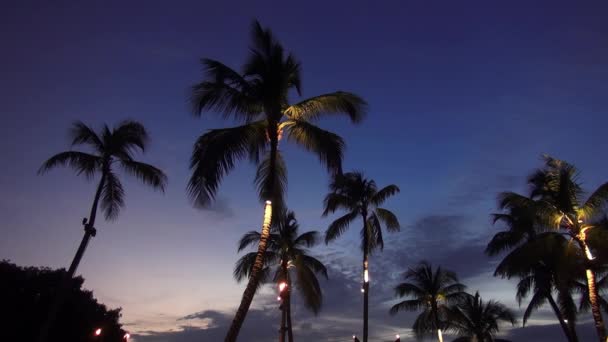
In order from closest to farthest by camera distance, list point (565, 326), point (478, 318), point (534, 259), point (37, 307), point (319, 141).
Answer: point (319, 141) < point (534, 259) < point (37, 307) < point (565, 326) < point (478, 318)

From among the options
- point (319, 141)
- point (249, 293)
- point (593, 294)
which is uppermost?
point (319, 141)

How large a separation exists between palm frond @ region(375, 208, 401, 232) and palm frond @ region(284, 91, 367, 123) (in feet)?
42.3

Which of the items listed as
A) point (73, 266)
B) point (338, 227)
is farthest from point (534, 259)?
point (73, 266)

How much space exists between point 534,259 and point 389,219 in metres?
8.11

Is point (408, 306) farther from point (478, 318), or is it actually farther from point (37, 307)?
point (37, 307)

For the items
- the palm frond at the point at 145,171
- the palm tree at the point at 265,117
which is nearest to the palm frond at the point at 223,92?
the palm tree at the point at 265,117

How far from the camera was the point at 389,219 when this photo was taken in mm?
26531

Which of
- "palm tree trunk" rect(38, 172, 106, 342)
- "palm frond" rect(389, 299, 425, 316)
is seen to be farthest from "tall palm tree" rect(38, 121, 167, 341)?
"palm frond" rect(389, 299, 425, 316)

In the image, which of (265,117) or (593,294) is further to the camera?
(593,294)

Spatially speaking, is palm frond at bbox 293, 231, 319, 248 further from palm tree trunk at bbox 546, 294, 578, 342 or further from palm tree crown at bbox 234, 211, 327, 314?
palm tree trunk at bbox 546, 294, 578, 342

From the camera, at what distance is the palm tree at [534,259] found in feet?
69.5

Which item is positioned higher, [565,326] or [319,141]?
[319,141]

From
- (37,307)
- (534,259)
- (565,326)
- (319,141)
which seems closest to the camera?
(319,141)

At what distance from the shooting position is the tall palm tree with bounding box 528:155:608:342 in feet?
64.8
